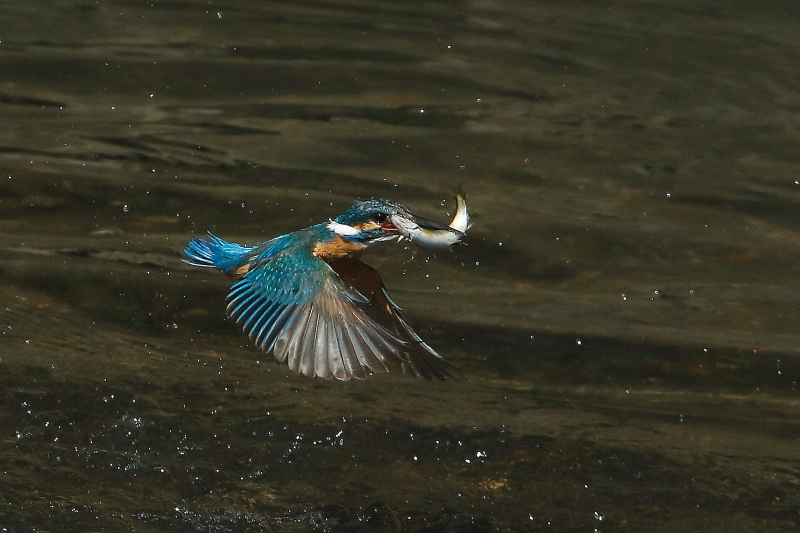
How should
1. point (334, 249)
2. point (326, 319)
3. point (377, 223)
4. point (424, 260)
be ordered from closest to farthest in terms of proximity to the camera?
1. point (326, 319)
2. point (377, 223)
3. point (334, 249)
4. point (424, 260)

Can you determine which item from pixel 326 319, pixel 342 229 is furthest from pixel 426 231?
pixel 326 319

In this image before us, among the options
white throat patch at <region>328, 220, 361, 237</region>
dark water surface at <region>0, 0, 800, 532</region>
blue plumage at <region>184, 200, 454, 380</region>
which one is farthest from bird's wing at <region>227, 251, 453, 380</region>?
dark water surface at <region>0, 0, 800, 532</region>

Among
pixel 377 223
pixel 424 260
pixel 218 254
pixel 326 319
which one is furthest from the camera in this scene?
pixel 424 260

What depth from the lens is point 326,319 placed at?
3.75m

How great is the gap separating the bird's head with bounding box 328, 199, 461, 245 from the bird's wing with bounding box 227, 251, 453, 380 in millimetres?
132

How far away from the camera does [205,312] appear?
542 cm

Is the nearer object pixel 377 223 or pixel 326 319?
pixel 326 319

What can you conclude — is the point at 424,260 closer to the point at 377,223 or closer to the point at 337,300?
the point at 377,223

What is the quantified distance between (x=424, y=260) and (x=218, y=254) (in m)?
1.79

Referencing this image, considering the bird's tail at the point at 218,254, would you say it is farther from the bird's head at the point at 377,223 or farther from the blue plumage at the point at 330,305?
the bird's head at the point at 377,223

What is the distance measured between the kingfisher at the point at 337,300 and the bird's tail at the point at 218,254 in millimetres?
95

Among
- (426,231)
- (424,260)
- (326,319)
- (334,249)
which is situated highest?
(426,231)

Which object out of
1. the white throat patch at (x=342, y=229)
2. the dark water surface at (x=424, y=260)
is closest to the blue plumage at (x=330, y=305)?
the white throat patch at (x=342, y=229)

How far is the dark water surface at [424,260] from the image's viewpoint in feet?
13.9
